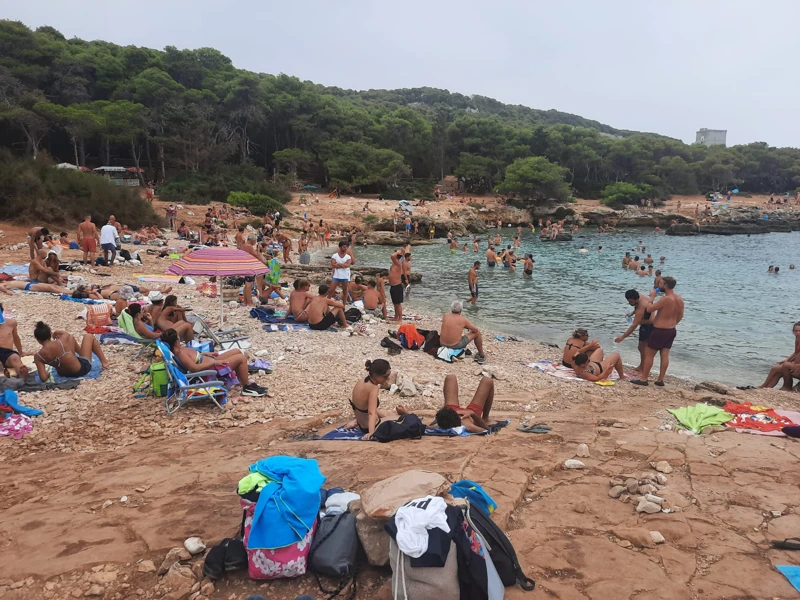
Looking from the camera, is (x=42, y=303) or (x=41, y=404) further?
(x=42, y=303)

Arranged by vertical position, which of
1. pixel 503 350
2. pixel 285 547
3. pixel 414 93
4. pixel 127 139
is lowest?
pixel 503 350

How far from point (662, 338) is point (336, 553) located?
285 inches

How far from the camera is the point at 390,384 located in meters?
7.41

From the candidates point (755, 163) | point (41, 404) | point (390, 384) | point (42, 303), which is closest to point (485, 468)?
point (390, 384)

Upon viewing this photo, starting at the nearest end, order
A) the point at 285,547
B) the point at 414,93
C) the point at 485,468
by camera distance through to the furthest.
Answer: the point at 285,547 → the point at 485,468 → the point at 414,93

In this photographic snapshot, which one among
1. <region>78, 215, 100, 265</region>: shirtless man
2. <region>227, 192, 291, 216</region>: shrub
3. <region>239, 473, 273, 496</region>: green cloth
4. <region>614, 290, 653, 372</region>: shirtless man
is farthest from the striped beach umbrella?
<region>227, 192, 291, 216</region>: shrub

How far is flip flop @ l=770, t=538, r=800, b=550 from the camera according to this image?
3.34 m

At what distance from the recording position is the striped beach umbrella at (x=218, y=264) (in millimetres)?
8469

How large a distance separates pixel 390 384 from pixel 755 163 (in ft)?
260

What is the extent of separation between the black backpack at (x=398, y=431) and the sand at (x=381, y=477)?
6.1 inches

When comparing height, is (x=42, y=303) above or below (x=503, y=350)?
above

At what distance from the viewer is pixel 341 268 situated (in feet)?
39.4

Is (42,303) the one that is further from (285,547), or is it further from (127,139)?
(127,139)

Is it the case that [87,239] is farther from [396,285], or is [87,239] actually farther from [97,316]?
[396,285]
